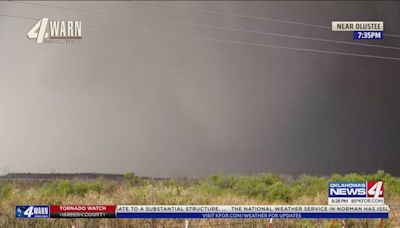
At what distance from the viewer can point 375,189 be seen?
57.7ft

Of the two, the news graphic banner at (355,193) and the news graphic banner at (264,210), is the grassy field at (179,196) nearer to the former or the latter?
the news graphic banner at (264,210)

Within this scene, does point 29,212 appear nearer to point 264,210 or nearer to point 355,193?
point 264,210

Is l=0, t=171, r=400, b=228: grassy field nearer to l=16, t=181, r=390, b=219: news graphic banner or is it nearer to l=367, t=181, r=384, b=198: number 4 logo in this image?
l=16, t=181, r=390, b=219: news graphic banner

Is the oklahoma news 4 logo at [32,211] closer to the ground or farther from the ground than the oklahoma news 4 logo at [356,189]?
closer to the ground

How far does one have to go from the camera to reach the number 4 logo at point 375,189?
17.4m

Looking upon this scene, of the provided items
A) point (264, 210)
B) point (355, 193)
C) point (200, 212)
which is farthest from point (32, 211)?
point (355, 193)

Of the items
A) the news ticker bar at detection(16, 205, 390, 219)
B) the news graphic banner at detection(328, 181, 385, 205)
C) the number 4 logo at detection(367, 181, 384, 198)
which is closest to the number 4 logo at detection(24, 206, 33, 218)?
the news ticker bar at detection(16, 205, 390, 219)

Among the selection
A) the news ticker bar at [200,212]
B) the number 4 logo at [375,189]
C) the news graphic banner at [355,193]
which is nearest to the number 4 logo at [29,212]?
the news ticker bar at [200,212]

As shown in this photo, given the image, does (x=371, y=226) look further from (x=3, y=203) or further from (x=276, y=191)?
(x=3, y=203)

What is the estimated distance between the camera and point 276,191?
2941cm

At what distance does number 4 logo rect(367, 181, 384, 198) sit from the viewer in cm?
1739

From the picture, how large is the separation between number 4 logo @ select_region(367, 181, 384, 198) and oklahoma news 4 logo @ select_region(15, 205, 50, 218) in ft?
35.4

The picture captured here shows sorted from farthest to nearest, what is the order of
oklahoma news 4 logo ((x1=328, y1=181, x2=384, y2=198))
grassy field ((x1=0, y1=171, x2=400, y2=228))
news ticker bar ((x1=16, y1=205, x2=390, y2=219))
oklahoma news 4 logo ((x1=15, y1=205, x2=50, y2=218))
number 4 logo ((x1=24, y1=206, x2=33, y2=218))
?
1. grassy field ((x1=0, y1=171, x2=400, y2=228))
2. number 4 logo ((x1=24, y1=206, x2=33, y2=218))
3. oklahoma news 4 logo ((x1=15, y1=205, x2=50, y2=218))
4. news ticker bar ((x1=16, y1=205, x2=390, y2=219))
5. oklahoma news 4 logo ((x1=328, y1=181, x2=384, y2=198))

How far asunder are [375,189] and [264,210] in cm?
367
